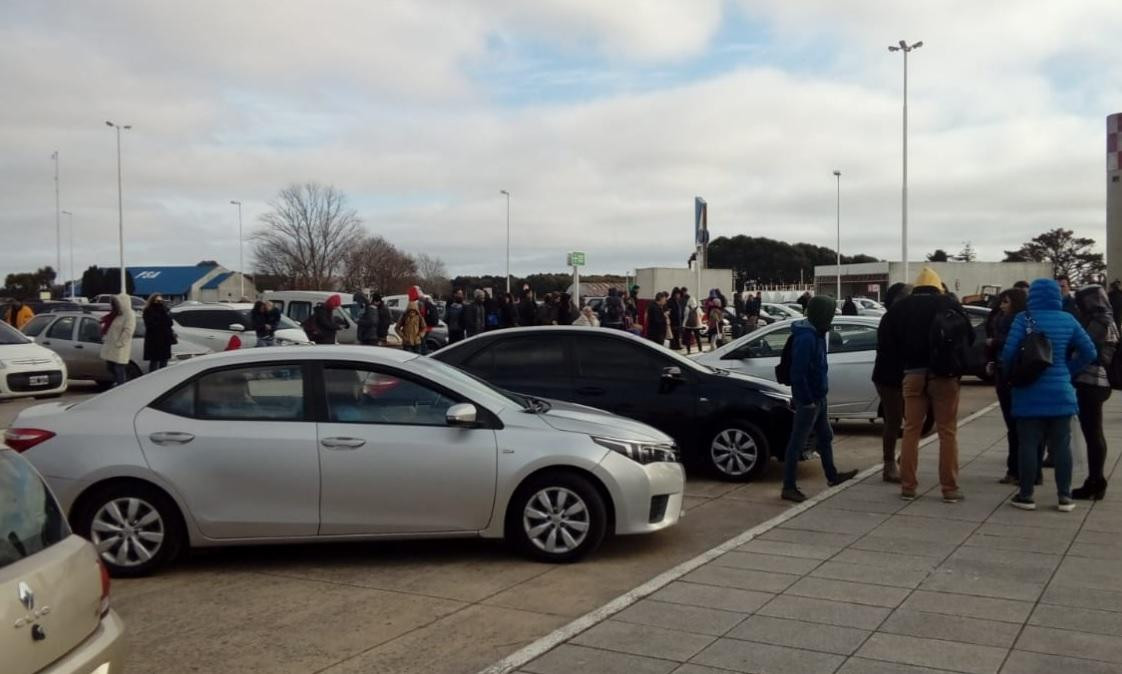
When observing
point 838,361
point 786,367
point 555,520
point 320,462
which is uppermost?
point 786,367

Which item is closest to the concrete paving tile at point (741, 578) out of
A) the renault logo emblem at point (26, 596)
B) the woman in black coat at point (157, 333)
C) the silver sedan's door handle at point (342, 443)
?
the silver sedan's door handle at point (342, 443)

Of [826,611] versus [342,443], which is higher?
[342,443]

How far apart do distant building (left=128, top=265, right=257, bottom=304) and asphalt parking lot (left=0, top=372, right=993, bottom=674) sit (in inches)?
3235

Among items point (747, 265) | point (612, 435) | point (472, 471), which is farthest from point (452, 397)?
point (747, 265)

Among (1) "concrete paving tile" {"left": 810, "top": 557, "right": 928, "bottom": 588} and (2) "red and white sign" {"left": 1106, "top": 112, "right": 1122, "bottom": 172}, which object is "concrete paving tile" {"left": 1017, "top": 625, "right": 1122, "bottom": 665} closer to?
(1) "concrete paving tile" {"left": 810, "top": 557, "right": 928, "bottom": 588}

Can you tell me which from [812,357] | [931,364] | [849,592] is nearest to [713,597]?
[849,592]

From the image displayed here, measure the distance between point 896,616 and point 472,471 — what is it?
8.54 feet

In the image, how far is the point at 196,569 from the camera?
255 inches

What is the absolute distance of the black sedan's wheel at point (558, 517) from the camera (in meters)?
6.43

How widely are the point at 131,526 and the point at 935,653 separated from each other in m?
4.63

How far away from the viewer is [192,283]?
89.2 m

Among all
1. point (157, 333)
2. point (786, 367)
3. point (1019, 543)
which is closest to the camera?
point (1019, 543)

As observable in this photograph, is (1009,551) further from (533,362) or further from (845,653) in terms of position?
(533,362)

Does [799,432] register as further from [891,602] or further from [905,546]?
[891,602]
